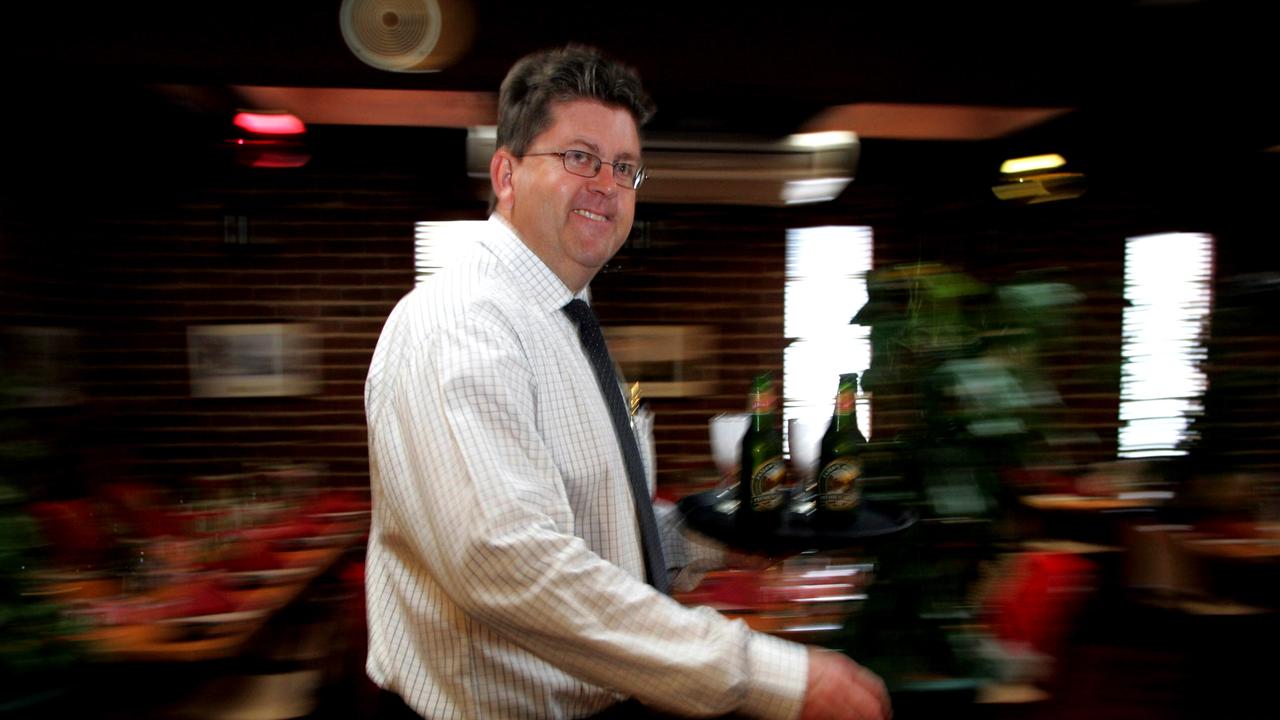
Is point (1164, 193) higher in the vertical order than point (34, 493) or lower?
higher

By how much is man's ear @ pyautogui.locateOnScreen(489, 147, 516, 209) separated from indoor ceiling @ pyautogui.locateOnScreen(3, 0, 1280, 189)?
6.87ft

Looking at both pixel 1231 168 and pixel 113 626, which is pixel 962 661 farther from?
pixel 1231 168

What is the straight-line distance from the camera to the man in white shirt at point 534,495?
88 cm

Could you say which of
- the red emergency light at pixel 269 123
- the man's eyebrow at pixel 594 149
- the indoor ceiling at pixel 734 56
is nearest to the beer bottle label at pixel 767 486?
the man's eyebrow at pixel 594 149

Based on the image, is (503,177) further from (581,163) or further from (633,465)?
(633,465)

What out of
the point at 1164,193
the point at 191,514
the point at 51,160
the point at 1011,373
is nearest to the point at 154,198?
the point at 51,160

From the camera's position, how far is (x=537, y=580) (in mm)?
868

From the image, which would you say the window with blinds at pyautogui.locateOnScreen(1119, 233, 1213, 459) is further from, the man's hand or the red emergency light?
the red emergency light

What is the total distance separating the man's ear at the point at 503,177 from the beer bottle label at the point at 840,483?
2.17ft

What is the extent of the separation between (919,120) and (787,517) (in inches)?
129

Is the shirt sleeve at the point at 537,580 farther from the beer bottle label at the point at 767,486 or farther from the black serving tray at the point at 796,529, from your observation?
the beer bottle label at the point at 767,486

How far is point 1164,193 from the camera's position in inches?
181

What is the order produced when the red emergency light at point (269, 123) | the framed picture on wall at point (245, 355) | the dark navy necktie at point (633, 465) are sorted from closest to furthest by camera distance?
the dark navy necktie at point (633, 465) → the red emergency light at point (269, 123) → the framed picture on wall at point (245, 355)

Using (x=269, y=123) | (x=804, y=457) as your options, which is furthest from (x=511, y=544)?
(x=269, y=123)
